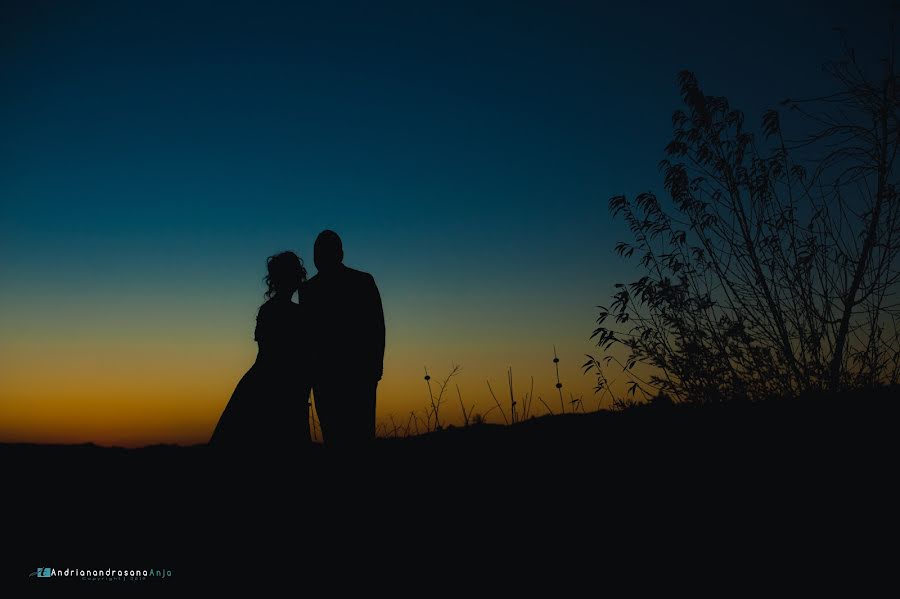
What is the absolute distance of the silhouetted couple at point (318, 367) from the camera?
506 cm

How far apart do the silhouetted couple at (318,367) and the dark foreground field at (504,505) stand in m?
0.26

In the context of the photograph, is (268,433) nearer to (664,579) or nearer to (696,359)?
(664,579)

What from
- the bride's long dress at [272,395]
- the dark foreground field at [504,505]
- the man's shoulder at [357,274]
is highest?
the man's shoulder at [357,274]

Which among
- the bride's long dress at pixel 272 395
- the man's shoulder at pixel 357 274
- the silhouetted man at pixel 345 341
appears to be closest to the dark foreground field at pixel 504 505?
the bride's long dress at pixel 272 395

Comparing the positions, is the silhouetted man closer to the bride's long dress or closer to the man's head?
the man's head

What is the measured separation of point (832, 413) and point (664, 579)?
2.53 metres

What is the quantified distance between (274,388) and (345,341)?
40.4 inches

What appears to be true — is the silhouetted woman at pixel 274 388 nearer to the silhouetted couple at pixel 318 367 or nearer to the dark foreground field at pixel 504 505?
the silhouetted couple at pixel 318 367

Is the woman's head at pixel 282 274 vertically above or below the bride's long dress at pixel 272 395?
above

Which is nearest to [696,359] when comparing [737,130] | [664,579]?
[737,130]

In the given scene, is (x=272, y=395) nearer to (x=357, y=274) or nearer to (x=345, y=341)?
(x=345, y=341)

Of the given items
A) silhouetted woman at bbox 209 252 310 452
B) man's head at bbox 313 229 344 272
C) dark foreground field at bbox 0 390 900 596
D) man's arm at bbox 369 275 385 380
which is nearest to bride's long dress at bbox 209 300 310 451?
silhouetted woman at bbox 209 252 310 452

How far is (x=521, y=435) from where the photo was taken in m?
5.56

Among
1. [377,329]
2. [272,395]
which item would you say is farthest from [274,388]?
[377,329]
